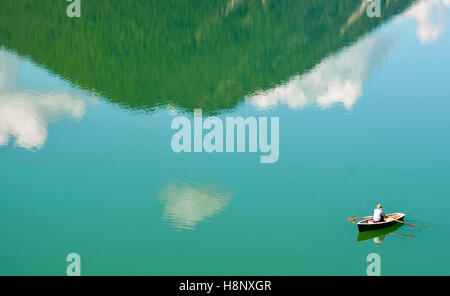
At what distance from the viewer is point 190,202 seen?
→ 32.1 m

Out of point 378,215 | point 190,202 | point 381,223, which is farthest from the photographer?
point 190,202

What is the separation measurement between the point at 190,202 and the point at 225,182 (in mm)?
3488

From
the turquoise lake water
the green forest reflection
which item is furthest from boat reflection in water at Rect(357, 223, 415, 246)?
the green forest reflection

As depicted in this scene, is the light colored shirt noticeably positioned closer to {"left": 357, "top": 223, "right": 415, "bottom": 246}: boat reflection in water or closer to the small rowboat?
the small rowboat

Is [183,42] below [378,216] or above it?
above

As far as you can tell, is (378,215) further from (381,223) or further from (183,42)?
(183,42)

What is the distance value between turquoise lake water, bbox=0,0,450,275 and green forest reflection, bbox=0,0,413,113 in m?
1.79

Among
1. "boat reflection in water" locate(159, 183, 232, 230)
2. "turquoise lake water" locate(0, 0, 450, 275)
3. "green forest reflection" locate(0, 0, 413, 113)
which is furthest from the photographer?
"green forest reflection" locate(0, 0, 413, 113)

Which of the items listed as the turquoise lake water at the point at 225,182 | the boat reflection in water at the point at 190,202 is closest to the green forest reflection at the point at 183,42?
the turquoise lake water at the point at 225,182

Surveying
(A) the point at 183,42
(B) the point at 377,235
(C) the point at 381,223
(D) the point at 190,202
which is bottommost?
(B) the point at 377,235

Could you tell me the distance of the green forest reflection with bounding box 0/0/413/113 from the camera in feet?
200

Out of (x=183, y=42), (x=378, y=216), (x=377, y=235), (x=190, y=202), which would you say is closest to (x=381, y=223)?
(x=378, y=216)

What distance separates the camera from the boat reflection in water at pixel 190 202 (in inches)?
1184

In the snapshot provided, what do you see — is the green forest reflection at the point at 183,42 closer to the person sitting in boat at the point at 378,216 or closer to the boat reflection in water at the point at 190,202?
the boat reflection in water at the point at 190,202
